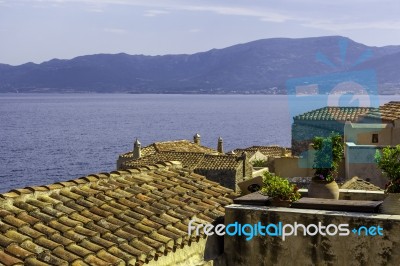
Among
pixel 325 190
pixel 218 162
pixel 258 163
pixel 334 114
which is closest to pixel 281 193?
→ pixel 325 190

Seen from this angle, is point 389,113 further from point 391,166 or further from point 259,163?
point 259,163

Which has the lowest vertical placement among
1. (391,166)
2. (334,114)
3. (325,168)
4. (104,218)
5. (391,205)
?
(334,114)

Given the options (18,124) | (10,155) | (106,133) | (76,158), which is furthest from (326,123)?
(18,124)

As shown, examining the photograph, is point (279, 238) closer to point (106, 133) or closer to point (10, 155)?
point (10, 155)

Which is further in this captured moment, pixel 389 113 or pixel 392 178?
pixel 389 113

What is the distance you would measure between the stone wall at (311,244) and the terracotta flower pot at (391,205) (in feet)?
0.58

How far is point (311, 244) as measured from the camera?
324 inches

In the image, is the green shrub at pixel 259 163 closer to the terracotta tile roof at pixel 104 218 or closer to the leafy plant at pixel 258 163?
the leafy plant at pixel 258 163

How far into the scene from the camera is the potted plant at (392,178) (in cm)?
817

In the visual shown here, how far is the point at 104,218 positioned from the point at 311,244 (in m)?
2.81

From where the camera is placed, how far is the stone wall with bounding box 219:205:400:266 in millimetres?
7820

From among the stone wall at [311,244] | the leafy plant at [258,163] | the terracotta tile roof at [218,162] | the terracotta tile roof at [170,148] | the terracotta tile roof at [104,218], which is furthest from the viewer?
the terracotta tile roof at [170,148]

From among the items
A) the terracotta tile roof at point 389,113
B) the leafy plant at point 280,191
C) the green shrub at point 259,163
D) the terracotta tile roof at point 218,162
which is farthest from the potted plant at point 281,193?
the green shrub at point 259,163

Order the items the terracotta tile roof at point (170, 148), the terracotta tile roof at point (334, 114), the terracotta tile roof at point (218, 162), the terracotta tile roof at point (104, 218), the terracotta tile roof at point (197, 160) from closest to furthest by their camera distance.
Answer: the terracotta tile roof at point (104, 218) < the terracotta tile roof at point (334, 114) < the terracotta tile roof at point (218, 162) < the terracotta tile roof at point (197, 160) < the terracotta tile roof at point (170, 148)
